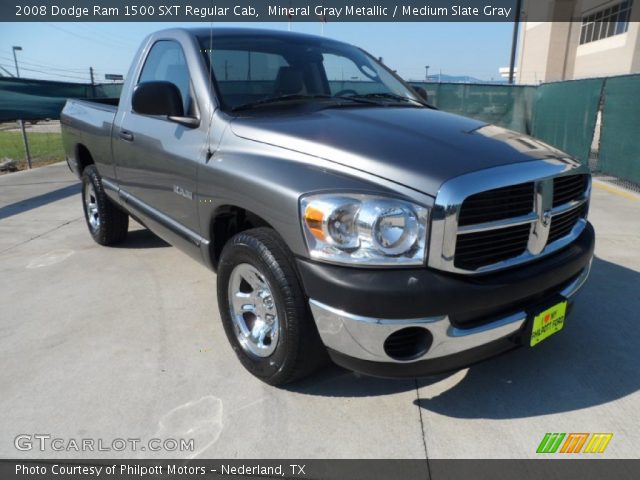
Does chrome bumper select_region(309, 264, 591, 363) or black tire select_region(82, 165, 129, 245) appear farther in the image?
black tire select_region(82, 165, 129, 245)

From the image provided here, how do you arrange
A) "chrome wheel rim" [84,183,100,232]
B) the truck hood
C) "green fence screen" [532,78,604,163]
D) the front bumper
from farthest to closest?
"green fence screen" [532,78,604,163]
"chrome wheel rim" [84,183,100,232]
the truck hood
the front bumper

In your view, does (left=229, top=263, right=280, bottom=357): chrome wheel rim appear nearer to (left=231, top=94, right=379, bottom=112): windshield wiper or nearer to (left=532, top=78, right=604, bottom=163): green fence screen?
(left=231, top=94, right=379, bottom=112): windshield wiper

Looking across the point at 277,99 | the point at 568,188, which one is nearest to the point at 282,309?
the point at 277,99

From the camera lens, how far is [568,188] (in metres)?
2.59

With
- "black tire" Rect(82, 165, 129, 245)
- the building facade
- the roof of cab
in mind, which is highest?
the building facade

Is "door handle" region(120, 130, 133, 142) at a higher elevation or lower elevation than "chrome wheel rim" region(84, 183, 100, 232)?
higher

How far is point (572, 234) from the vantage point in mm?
2672

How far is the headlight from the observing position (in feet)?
6.70

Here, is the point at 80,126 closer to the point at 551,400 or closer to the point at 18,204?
the point at 18,204

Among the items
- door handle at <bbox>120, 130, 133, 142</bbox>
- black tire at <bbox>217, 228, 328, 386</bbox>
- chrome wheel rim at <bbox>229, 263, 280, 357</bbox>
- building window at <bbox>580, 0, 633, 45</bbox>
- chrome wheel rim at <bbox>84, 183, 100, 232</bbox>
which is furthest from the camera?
building window at <bbox>580, 0, 633, 45</bbox>

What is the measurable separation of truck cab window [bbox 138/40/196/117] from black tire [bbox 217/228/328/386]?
1.03m

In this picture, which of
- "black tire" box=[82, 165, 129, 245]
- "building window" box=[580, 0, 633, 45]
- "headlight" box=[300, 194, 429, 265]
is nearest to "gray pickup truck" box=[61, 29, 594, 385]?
"headlight" box=[300, 194, 429, 265]

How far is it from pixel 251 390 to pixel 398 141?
148 cm

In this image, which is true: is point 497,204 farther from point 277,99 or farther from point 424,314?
point 277,99
